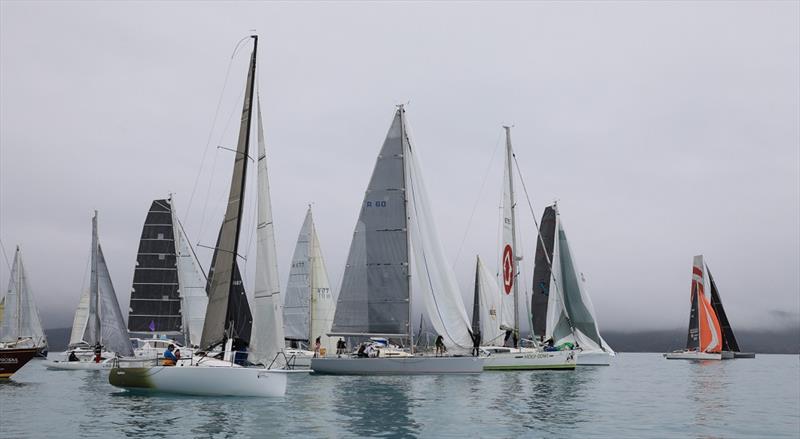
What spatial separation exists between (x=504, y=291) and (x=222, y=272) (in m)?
30.5

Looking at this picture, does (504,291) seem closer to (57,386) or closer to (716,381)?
(716,381)

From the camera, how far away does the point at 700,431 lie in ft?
80.9

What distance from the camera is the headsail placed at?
1235 inches

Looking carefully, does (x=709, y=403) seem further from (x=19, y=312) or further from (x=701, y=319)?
(x=701, y=319)

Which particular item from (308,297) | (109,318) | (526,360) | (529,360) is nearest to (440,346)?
(526,360)

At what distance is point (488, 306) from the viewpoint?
69.8 m

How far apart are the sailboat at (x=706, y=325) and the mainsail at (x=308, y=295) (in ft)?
189

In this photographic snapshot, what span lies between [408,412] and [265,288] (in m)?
8.52

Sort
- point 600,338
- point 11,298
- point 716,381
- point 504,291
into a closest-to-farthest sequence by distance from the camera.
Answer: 1. point 716,381
2. point 504,291
3. point 600,338
4. point 11,298

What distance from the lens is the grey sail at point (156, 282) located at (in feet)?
197

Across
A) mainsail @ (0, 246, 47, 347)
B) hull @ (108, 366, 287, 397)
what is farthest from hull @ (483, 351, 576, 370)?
mainsail @ (0, 246, 47, 347)

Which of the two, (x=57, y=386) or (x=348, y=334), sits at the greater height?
(x=348, y=334)

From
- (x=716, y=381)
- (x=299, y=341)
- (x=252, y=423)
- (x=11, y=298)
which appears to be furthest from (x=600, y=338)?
(x=11, y=298)

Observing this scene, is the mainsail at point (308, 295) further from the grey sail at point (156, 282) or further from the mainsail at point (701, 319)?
the mainsail at point (701, 319)
